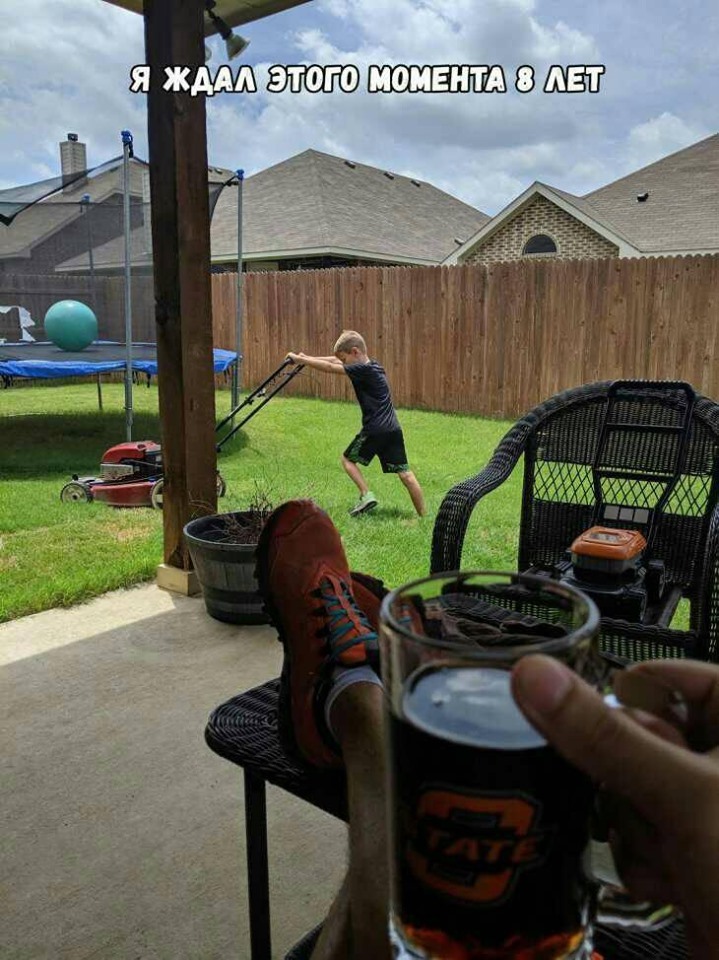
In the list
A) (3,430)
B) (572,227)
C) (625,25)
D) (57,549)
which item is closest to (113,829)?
(57,549)

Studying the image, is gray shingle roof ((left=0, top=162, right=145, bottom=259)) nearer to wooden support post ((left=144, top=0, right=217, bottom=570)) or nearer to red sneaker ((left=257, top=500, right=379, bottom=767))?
wooden support post ((left=144, top=0, right=217, bottom=570))

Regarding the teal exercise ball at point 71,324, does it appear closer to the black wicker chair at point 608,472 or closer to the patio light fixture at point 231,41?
the patio light fixture at point 231,41

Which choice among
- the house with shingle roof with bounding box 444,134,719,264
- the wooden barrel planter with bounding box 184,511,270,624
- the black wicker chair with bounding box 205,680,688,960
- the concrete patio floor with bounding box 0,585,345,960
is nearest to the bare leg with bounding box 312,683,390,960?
the black wicker chair with bounding box 205,680,688,960

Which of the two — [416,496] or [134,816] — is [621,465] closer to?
[134,816]

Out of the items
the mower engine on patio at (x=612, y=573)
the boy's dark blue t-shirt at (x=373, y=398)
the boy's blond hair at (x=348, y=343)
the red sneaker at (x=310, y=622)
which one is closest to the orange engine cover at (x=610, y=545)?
the mower engine on patio at (x=612, y=573)

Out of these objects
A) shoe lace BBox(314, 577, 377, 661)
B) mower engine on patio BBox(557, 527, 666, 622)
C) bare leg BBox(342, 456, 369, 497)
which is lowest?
bare leg BBox(342, 456, 369, 497)

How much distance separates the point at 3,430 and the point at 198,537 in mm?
6217

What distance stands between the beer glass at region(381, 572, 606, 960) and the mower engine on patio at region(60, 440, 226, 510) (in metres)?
4.65

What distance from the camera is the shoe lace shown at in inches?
37.7

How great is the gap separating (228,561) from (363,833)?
215 centimetres

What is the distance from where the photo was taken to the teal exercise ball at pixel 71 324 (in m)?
8.48

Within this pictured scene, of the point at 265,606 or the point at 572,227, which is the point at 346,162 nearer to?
the point at 572,227

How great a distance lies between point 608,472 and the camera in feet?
7.86

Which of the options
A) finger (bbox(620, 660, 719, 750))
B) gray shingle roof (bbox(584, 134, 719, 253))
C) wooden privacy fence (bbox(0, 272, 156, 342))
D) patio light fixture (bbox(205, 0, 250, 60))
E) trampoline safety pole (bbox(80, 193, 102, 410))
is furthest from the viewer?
gray shingle roof (bbox(584, 134, 719, 253))
